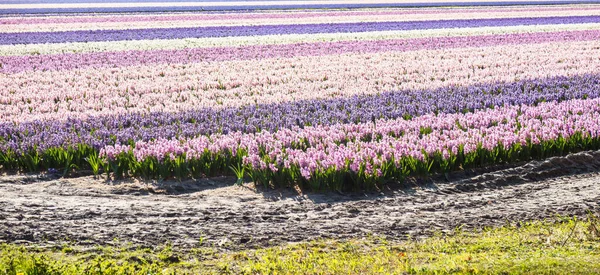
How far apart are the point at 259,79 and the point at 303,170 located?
8.30m

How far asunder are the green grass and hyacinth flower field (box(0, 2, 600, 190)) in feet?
5.35

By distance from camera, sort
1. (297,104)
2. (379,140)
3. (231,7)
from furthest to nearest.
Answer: (231,7) < (297,104) < (379,140)

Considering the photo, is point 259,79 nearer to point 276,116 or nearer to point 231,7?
point 276,116

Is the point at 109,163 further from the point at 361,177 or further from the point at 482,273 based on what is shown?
the point at 482,273

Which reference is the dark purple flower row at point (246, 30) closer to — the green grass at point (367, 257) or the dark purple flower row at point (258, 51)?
the dark purple flower row at point (258, 51)

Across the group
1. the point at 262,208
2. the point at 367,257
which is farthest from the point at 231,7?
the point at 367,257

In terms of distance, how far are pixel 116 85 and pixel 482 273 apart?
11604 mm

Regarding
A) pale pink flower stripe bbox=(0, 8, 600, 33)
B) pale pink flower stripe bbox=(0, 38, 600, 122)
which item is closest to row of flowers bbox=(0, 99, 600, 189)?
pale pink flower stripe bbox=(0, 38, 600, 122)

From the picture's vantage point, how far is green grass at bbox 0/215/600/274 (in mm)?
5645

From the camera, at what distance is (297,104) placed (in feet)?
40.4

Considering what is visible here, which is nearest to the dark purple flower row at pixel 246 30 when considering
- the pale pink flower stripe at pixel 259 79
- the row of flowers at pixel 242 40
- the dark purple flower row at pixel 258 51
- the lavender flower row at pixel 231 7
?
the row of flowers at pixel 242 40

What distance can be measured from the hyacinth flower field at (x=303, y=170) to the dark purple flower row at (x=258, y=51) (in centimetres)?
177

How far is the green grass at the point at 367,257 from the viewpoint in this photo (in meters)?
5.64

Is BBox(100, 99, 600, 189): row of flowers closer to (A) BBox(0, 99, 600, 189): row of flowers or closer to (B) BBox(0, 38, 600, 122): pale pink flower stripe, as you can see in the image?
(A) BBox(0, 99, 600, 189): row of flowers
